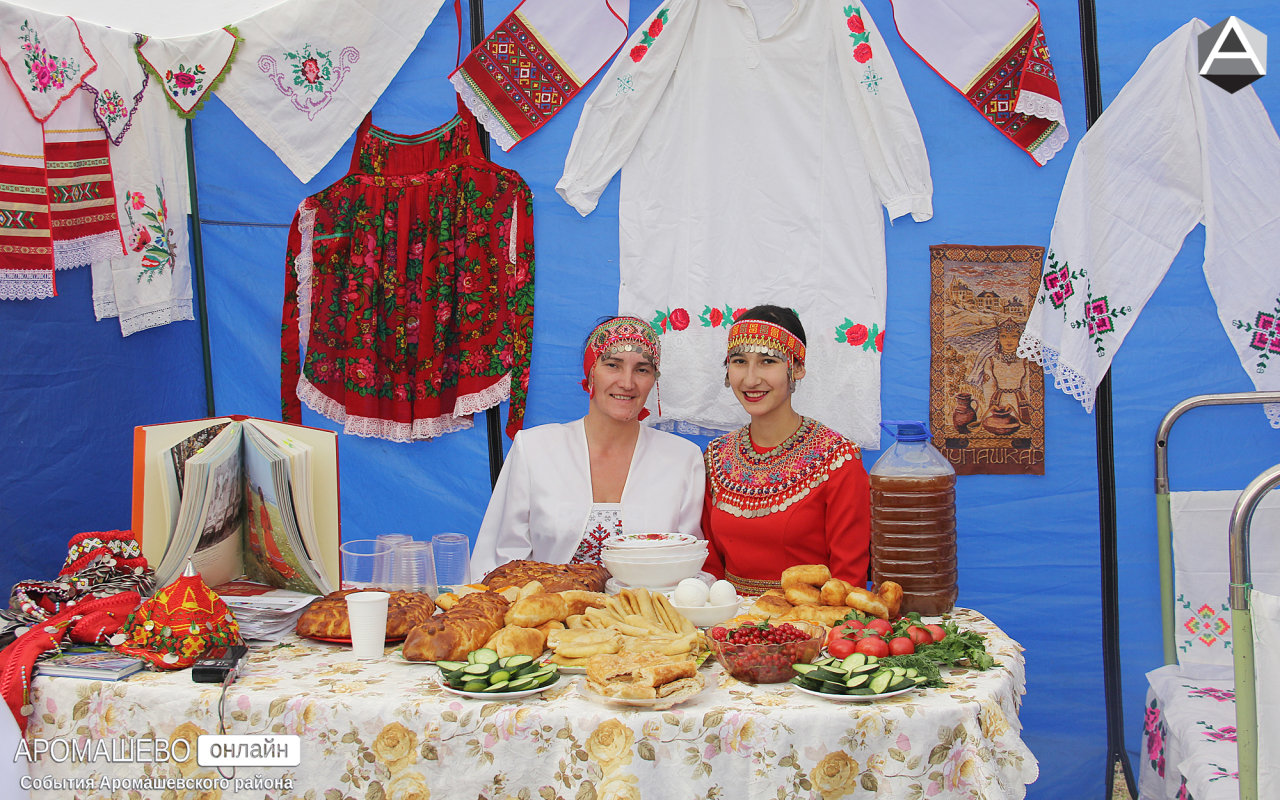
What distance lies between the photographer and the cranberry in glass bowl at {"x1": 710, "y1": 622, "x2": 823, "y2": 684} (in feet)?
4.86

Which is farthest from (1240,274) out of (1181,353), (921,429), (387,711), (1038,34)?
(387,711)

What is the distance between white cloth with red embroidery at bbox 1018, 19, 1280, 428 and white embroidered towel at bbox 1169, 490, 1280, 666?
0.37 meters

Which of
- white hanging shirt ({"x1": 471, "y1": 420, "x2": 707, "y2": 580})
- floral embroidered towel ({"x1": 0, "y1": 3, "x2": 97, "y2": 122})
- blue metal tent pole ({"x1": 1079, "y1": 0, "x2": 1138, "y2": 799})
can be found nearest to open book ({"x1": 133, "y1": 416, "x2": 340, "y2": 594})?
white hanging shirt ({"x1": 471, "y1": 420, "x2": 707, "y2": 580})

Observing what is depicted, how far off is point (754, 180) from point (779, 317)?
23.8 inches

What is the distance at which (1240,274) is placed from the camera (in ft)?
9.05

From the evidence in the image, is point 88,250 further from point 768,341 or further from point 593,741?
point 593,741

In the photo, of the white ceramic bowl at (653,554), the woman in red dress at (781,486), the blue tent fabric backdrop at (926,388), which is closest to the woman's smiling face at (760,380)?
the woman in red dress at (781,486)

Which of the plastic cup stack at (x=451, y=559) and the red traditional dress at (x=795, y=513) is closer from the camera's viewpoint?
the plastic cup stack at (x=451, y=559)

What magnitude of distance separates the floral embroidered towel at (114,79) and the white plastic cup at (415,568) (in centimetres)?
207

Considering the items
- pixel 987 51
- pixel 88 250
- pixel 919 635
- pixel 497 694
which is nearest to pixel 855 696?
pixel 919 635

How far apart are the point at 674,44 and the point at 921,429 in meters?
1.79

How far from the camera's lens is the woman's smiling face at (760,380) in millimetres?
2648

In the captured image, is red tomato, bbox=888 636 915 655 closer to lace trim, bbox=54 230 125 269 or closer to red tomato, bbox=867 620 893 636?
red tomato, bbox=867 620 893 636

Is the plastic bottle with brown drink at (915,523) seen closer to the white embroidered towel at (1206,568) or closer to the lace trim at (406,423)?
the white embroidered towel at (1206,568)
